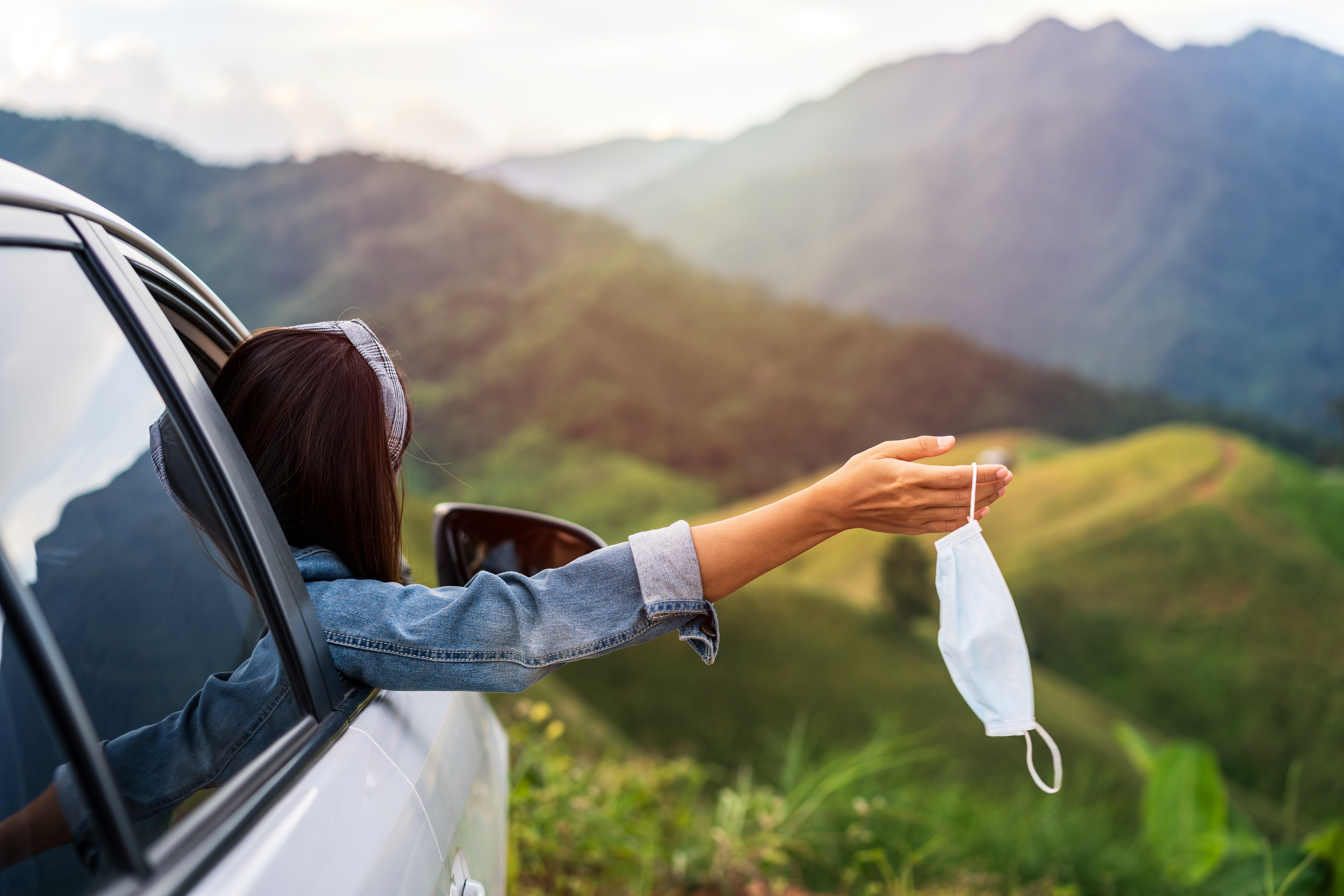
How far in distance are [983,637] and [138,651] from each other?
1.09 m

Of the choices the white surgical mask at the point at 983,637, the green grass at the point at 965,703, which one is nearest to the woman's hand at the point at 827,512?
the white surgical mask at the point at 983,637

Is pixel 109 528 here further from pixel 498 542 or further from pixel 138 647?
pixel 498 542

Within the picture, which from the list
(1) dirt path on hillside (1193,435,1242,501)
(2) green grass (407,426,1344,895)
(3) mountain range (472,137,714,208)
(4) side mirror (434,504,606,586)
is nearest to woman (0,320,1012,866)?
(4) side mirror (434,504,606,586)

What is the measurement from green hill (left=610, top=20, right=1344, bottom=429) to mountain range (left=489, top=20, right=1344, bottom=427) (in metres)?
0.02

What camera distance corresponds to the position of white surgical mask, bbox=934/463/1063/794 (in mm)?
1224

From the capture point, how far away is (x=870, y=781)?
3.67 meters

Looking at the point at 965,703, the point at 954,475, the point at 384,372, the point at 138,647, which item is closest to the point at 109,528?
the point at 138,647

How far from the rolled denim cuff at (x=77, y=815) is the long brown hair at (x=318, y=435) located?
0.48 m

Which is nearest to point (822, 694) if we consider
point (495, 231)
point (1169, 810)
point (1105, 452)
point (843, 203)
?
point (1169, 810)

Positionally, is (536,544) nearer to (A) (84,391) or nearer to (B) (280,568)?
(B) (280,568)

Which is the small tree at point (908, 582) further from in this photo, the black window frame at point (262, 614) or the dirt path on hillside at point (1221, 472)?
the black window frame at point (262, 614)

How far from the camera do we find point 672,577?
1033 mm

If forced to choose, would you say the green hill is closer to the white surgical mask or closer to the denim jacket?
the white surgical mask

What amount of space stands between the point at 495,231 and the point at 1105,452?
7254 mm
